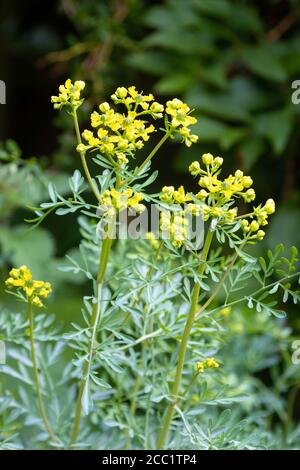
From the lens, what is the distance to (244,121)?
5.18 feet

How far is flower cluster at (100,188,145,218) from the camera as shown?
53 centimetres

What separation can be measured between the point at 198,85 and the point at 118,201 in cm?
113

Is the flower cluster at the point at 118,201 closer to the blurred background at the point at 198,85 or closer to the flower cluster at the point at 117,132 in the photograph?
the flower cluster at the point at 117,132

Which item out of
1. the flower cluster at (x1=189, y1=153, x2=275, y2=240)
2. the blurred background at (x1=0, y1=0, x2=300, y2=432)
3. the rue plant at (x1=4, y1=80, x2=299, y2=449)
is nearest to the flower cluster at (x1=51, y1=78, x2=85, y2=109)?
the rue plant at (x1=4, y1=80, x2=299, y2=449)

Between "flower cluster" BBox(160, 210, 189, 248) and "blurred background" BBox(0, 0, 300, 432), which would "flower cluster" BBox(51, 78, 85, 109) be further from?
"blurred background" BBox(0, 0, 300, 432)

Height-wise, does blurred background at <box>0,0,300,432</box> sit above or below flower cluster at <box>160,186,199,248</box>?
above

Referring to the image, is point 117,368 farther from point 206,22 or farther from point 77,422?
point 206,22

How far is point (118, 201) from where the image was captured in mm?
526

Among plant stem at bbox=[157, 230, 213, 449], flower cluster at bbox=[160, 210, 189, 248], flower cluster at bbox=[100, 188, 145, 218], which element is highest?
flower cluster at bbox=[100, 188, 145, 218]

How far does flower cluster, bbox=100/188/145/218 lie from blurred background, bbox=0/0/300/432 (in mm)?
839

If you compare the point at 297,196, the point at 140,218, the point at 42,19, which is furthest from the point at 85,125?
the point at 140,218

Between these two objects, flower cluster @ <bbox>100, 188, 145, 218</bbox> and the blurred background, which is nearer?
flower cluster @ <bbox>100, 188, 145, 218</bbox>

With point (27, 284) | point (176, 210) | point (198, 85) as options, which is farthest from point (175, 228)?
point (198, 85)

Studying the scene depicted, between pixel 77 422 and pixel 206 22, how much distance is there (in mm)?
1201
